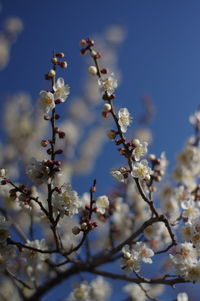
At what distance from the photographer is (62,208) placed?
2.30 meters

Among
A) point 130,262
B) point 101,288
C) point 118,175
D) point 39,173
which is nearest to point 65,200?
point 39,173

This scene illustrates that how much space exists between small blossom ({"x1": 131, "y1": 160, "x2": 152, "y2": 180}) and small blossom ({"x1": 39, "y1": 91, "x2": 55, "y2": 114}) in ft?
2.17

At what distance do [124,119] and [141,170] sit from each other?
0.35 meters

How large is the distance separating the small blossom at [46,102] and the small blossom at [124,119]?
443 mm

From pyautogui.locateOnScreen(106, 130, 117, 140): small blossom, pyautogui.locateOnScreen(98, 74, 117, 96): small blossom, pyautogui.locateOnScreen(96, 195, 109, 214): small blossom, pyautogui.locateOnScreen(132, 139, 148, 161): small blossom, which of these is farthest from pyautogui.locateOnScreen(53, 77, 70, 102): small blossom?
pyautogui.locateOnScreen(96, 195, 109, 214): small blossom

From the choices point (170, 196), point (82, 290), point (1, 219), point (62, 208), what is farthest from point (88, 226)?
point (170, 196)

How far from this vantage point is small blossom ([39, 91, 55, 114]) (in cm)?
220

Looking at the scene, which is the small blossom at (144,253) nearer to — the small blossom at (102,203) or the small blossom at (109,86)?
the small blossom at (102,203)

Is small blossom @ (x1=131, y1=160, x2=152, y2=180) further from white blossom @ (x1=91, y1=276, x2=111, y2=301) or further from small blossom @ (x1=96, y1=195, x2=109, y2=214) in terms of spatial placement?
white blossom @ (x1=91, y1=276, x2=111, y2=301)

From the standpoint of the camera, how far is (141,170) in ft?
7.32

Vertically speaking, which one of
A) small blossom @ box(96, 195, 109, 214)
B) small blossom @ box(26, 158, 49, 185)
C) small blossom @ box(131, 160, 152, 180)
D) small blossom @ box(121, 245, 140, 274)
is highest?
small blossom @ box(26, 158, 49, 185)

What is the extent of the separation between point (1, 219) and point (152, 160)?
1430mm

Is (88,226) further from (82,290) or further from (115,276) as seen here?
(82,290)

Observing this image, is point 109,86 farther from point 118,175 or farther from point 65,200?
point 65,200
